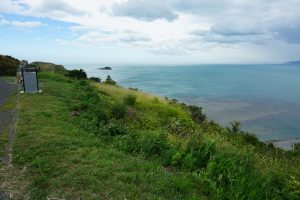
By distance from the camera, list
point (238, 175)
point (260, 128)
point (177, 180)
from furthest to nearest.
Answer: point (260, 128), point (238, 175), point (177, 180)

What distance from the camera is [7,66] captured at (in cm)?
2922

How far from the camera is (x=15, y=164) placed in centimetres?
600

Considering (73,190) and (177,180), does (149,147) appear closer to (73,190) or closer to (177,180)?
(177,180)

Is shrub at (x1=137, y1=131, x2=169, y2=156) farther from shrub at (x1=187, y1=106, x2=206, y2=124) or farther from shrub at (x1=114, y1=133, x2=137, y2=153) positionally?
shrub at (x1=187, y1=106, x2=206, y2=124)

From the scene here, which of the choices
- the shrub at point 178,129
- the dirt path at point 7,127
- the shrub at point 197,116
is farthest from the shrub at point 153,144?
the shrub at point 197,116

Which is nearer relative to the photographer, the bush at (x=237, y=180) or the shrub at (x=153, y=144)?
the bush at (x=237, y=180)

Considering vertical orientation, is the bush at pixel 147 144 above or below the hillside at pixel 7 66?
below

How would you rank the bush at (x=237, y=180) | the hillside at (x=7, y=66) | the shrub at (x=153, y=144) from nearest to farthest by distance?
the bush at (x=237, y=180) < the shrub at (x=153, y=144) < the hillside at (x=7, y=66)

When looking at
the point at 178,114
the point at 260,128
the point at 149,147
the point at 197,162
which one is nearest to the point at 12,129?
the point at 149,147

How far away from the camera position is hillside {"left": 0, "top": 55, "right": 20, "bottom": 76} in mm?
28450

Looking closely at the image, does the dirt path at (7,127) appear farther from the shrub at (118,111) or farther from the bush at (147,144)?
the shrub at (118,111)

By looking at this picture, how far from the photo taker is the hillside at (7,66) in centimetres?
2845

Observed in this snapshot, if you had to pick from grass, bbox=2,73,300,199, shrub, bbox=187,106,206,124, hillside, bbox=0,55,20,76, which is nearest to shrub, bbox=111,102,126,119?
grass, bbox=2,73,300,199

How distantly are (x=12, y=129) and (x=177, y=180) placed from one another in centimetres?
459
